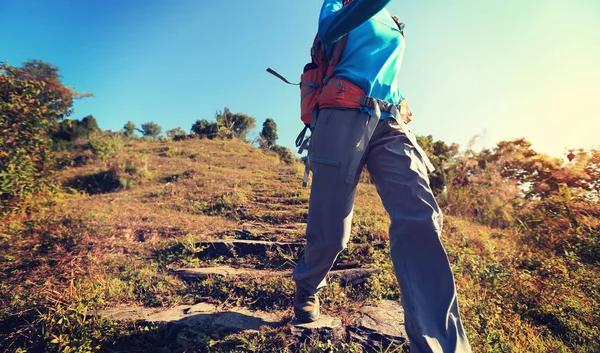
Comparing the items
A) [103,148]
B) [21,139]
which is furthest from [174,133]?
[21,139]

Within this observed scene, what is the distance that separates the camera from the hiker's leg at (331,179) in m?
1.76

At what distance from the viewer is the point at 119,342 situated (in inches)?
80.7

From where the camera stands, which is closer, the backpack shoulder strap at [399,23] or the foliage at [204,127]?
the backpack shoulder strap at [399,23]

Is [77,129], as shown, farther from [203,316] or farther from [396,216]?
[396,216]

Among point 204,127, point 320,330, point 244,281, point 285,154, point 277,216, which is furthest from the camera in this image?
point 204,127

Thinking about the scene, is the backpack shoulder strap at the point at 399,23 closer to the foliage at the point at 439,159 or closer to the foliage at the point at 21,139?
the foliage at the point at 439,159

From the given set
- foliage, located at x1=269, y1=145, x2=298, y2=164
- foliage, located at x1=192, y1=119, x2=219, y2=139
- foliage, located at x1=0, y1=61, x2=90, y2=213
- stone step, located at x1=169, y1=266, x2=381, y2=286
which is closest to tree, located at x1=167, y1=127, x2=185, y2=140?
foliage, located at x1=192, y1=119, x2=219, y2=139

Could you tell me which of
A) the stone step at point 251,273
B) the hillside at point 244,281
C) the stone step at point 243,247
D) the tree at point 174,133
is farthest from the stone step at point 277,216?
the tree at point 174,133

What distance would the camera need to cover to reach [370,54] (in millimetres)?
1823

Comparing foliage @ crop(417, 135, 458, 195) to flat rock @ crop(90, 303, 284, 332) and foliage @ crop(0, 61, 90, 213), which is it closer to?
flat rock @ crop(90, 303, 284, 332)

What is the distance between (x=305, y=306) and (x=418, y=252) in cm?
101

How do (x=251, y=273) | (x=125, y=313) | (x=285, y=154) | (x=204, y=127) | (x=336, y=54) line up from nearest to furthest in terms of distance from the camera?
(x=336, y=54), (x=125, y=313), (x=251, y=273), (x=285, y=154), (x=204, y=127)

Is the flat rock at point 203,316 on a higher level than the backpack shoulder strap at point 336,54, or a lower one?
lower

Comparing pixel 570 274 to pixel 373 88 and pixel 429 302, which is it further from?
pixel 373 88
